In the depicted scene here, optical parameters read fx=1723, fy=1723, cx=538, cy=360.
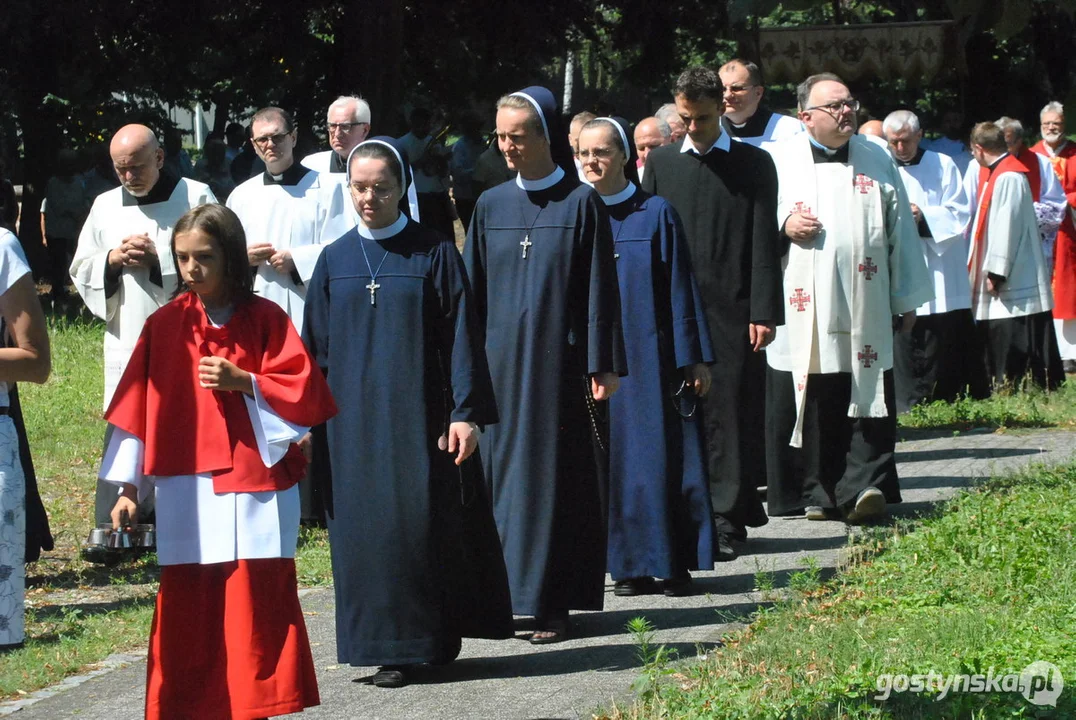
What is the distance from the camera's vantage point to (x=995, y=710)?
5.14 meters

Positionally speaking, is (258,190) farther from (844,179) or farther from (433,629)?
(433,629)

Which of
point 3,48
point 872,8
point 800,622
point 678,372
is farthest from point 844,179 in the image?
point 872,8

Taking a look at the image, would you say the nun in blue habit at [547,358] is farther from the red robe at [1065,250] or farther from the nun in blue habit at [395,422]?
the red robe at [1065,250]

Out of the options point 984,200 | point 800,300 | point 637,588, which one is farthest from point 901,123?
point 637,588

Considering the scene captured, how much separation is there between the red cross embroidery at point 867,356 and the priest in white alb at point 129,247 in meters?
3.53

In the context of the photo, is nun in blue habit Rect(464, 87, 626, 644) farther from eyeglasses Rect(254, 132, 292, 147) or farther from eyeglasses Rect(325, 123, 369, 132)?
eyeglasses Rect(254, 132, 292, 147)

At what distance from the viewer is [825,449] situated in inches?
356

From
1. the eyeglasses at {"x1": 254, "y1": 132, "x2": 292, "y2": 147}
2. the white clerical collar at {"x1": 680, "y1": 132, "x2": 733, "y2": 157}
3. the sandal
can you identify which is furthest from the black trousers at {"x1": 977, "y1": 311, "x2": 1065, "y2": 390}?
the sandal

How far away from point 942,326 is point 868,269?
15.4ft

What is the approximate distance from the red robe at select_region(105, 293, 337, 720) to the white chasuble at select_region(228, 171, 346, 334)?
4.09m

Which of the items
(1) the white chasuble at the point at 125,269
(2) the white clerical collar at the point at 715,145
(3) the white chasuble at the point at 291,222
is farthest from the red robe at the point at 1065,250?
(1) the white chasuble at the point at 125,269

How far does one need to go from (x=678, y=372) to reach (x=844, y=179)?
1.87 meters

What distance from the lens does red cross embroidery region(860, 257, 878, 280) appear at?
9.01 metres

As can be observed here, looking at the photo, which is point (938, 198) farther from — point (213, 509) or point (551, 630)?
point (213, 509)
